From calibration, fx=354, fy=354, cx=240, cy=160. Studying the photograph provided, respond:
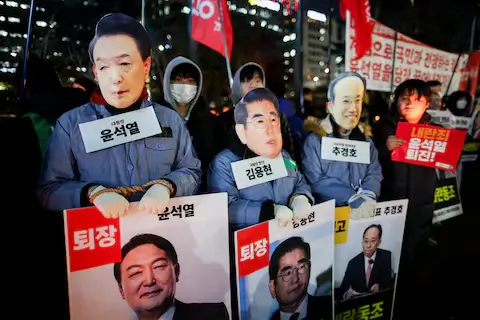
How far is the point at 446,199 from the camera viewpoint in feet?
13.9

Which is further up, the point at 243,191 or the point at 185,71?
the point at 185,71

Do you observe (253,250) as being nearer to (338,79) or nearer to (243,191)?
(243,191)

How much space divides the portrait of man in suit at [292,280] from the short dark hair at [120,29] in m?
1.35

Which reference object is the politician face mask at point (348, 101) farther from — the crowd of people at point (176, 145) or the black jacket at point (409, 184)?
the black jacket at point (409, 184)

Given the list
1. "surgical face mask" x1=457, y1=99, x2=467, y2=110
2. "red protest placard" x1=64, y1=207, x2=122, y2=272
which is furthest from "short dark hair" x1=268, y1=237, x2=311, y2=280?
"surgical face mask" x1=457, y1=99, x2=467, y2=110

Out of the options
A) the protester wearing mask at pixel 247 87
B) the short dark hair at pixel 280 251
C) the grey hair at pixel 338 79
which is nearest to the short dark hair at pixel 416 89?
the grey hair at pixel 338 79

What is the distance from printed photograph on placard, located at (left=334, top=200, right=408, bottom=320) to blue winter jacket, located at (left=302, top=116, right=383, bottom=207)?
135 mm

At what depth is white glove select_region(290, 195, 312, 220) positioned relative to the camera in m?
2.11

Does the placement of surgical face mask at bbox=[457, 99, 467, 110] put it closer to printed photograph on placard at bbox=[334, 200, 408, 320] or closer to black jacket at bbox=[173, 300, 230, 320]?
printed photograph on placard at bbox=[334, 200, 408, 320]

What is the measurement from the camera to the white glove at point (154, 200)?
5.47 feet

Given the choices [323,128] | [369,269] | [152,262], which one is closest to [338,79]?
[323,128]

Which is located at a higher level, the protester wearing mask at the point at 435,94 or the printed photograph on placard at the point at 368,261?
the protester wearing mask at the point at 435,94

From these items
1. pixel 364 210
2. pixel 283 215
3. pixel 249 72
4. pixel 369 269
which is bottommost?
pixel 369 269

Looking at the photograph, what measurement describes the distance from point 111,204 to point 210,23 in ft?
7.85
